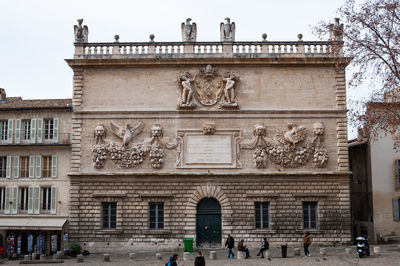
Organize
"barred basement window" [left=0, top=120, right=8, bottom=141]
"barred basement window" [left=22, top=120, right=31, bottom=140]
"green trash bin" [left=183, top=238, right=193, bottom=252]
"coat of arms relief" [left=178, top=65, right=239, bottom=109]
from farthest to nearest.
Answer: "barred basement window" [left=0, top=120, right=8, bottom=141]
"barred basement window" [left=22, top=120, right=31, bottom=140]
"coat of arms relief" [left=178, top=65, right=239, bottom=109]
"green trash bin" [left=183, top=238, right=193, bottom=252]

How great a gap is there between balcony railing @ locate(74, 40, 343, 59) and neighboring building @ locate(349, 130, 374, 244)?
5662 millimetres

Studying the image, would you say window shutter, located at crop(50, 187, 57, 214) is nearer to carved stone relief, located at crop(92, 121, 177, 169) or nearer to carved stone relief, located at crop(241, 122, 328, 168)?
carved stone relief, located at crop(92, 121, 177, 169)

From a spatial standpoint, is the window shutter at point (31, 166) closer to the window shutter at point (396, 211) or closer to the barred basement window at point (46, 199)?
the barred basement window at point (46, 199)

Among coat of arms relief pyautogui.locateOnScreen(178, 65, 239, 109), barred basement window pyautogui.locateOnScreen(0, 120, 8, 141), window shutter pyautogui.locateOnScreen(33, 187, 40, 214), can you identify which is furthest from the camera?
barred basement window pyautogui.locateOnScreen(0, 120, 8, 141)

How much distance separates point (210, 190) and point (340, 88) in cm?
866

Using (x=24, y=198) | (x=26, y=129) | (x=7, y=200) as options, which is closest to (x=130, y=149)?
(x=26, y=129)

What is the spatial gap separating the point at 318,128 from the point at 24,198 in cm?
1583

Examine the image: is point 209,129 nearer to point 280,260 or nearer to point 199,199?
point 199,199

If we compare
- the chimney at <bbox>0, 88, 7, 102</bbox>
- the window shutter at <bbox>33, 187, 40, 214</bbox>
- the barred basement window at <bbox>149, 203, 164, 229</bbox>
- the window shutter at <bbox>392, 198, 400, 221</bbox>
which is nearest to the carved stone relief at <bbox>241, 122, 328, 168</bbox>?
the window shutter at <bbox>392, 198, 400, 221</bbox>

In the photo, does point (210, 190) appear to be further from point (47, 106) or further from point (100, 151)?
point (47, 106)

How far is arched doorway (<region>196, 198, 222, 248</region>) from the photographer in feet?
80.8

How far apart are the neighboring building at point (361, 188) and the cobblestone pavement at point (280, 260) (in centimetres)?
387

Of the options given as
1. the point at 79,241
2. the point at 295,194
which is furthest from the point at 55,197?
the point at 295,194

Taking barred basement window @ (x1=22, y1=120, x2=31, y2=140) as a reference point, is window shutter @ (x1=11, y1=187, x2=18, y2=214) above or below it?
below
